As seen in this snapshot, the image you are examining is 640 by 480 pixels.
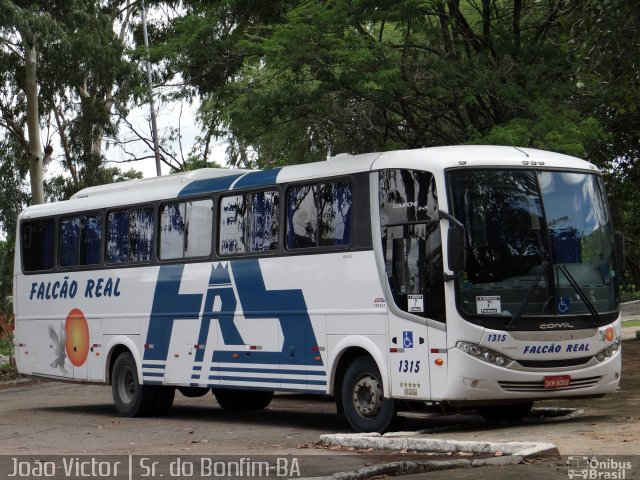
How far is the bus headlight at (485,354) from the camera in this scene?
14.2m

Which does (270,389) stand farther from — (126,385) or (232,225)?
(126,385)

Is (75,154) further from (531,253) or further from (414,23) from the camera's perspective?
(531,253)

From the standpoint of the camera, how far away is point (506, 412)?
52.6 ft

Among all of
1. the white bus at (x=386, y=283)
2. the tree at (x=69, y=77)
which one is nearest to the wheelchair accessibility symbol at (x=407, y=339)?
the white bus at (x=386, y=283)

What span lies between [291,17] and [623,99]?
5578 millimetres

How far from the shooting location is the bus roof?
14883mm

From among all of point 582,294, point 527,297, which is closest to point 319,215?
point 527,297

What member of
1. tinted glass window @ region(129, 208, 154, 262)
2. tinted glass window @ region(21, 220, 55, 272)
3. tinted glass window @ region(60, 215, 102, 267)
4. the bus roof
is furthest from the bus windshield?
tinted glass window @ region(21, 220, 55, 272)

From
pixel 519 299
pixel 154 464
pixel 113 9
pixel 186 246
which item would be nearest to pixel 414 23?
pixel 186 246

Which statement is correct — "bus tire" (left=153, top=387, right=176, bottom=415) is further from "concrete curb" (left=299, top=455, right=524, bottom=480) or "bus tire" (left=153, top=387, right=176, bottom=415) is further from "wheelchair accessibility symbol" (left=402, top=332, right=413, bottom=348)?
"concrete curb" (left=299, top=455, right=524, bottom=480)

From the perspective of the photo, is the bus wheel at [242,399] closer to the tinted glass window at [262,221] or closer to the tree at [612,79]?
the tinted glass window at [262,221]

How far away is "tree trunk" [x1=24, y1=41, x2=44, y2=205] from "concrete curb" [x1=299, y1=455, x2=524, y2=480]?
3026 cm

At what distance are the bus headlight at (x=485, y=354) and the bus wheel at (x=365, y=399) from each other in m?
1.23

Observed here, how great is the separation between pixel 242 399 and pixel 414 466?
392 inches
